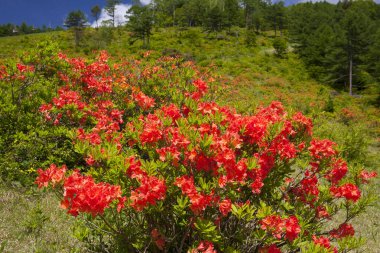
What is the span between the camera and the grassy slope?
1176 centimetres

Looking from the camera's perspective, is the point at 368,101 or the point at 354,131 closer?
the point at 354,131

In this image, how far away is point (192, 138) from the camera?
2654mm

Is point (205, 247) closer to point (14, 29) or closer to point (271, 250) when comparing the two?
point (271, 250)

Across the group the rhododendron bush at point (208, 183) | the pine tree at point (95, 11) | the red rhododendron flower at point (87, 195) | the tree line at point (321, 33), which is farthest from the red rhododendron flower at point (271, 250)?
the pine tree at point (95, 11)

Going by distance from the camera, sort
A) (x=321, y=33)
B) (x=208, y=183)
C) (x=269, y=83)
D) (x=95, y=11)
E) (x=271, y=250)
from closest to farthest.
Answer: (x=208, y=183)
(x=271, y=250)
(x=269, y=83)
(x=321, y=33)
(x=95, y=11)

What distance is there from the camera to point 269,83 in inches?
1066

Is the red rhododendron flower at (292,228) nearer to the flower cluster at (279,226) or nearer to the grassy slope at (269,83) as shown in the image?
the flower cluster at (279,226)

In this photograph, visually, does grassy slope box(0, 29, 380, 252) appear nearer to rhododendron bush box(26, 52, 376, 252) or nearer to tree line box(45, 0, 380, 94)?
rhododendron bush box(26, 52, 376, 252)

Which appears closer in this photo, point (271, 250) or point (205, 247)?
point (205, 247)

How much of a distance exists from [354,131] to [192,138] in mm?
11165

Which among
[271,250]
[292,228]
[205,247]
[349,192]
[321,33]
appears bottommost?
[271,250]

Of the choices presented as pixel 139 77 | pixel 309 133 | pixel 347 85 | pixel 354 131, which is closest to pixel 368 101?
pixel 347 85

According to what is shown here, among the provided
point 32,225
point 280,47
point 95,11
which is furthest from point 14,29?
point 32,225

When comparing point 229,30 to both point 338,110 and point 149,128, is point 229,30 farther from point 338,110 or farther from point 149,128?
point 149,128
